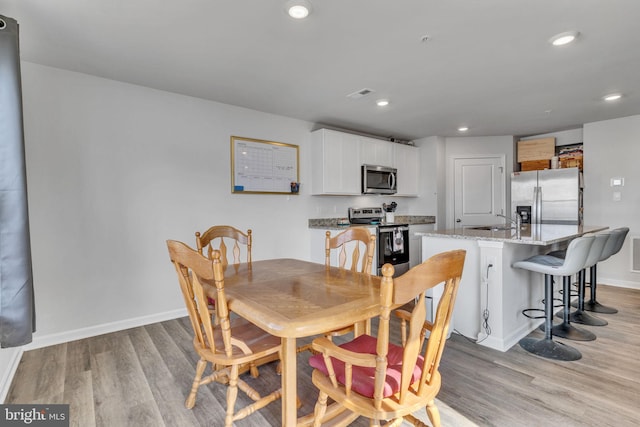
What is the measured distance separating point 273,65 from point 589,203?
489cm

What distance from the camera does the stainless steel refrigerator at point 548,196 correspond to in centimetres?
449

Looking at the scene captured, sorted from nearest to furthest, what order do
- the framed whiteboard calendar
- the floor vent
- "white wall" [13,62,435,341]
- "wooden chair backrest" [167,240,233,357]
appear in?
"wooden chair backrest" [167,240,233,357], "white wall" [13,62,435,341], the framed whiteboard calendar, the floor vent

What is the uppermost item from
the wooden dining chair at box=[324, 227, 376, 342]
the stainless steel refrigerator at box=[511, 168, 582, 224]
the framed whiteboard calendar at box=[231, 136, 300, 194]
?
the framed whiteboard calendar at box=[231, 136, 300, 194]

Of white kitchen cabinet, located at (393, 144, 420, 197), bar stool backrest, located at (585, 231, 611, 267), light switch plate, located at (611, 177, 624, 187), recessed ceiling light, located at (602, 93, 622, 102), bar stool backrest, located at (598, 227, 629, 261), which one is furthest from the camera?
white kitchen cabinet, located at (393, 144, 420, 197)

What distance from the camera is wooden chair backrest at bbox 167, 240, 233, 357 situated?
1.29 meters

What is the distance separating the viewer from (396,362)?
1.31m

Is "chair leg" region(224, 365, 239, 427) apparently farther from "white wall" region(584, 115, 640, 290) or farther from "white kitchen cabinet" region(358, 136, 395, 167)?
"white wall" region(584, 115, 640, 290)

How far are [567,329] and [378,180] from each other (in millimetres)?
2912

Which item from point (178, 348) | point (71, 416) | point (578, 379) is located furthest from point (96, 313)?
point (578, 379)

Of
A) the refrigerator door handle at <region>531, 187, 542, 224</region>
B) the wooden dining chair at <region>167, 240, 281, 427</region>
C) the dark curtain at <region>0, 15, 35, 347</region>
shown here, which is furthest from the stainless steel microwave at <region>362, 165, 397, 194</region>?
the dark curtain at <region>0, 15, 35, 347</region>

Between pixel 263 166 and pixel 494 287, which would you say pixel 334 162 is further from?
pixel 494 287

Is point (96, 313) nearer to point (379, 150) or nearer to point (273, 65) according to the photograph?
point (273, 65)

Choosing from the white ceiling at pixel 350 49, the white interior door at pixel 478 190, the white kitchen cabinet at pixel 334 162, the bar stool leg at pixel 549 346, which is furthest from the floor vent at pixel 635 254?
the white kitchen cabinet at pixel 334 162

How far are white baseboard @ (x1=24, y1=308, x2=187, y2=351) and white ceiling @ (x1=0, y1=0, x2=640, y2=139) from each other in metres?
2.24
